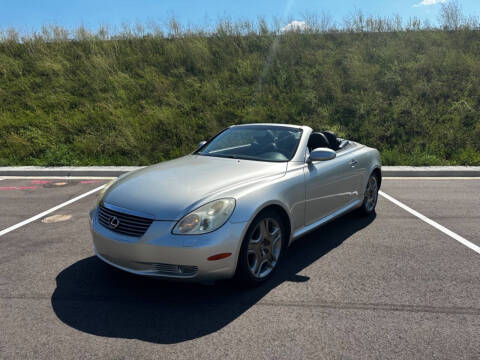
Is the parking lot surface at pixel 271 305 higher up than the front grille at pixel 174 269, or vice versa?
the front grille at pixel 174 269

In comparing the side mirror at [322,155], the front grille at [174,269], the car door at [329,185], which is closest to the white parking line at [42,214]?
the front grille at [174,269]

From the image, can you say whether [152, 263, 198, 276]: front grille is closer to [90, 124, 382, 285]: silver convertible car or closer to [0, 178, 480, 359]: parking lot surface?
[90, 124, 382, 285]: silver convertible car

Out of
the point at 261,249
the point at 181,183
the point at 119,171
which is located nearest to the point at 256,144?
the point at 181,183

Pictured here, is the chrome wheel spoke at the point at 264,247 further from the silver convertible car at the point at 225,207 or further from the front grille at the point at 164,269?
the front grille at the point at 164,269

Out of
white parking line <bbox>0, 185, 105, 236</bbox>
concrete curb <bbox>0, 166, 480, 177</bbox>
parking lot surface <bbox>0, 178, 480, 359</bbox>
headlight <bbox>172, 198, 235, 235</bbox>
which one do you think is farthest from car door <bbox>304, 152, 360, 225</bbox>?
concrete curb <bbox>0, 166, 480, 177</bbox>

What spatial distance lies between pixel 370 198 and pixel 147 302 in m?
3.81

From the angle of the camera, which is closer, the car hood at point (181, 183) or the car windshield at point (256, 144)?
the car hood at point (181, 183)

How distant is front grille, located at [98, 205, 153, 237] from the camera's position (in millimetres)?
3119

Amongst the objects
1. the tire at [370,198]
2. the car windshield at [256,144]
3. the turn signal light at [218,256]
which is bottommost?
the tire at [370,198]

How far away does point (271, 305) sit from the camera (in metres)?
3.20

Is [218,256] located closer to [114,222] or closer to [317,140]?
[114,222]

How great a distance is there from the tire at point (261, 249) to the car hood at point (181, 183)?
40 cm

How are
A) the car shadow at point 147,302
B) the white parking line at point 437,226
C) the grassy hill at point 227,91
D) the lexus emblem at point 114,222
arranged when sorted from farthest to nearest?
the grassy hill at point 227,91, the white parking line at point 437,226, the lexus emblem at point 114,222, the car shadow at point 147,302

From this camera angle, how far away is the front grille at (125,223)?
312cm
